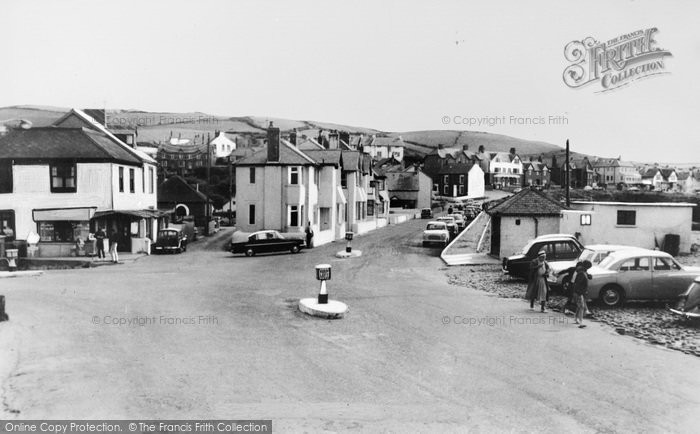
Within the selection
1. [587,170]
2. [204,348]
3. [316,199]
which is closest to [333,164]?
[316,199]

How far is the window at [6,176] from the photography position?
99.3ft

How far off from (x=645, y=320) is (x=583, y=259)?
3358 millimetres

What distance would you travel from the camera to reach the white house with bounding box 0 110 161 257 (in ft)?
98.7

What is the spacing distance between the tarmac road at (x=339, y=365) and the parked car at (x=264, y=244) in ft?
44.8

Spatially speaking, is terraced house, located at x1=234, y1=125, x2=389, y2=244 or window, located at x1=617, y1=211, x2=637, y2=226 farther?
terraced house, located at x1=234, y1=125, x2=389, y2=244

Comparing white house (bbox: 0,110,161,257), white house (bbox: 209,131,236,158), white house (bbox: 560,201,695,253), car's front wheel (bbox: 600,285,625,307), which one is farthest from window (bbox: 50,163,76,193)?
white house (bbox: 209,131,236,158)

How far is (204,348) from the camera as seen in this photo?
12141 mm

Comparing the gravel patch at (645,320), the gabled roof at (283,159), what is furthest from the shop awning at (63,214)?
the gravel patch at (645,320)

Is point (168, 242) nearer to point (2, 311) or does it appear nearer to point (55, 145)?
point (55, 145)

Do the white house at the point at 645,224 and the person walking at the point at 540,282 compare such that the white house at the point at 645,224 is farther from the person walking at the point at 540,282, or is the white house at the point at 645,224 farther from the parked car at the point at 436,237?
the parked car at the point at 436,237

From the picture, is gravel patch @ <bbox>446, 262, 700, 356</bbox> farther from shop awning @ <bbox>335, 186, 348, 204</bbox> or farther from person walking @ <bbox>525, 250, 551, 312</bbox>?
shop awning @ <bbox>335, 186, 348, 204</bbox>

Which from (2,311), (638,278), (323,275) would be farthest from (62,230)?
(638,278)

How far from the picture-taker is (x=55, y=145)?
105ft

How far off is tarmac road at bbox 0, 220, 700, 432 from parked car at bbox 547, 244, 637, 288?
1.93 metres
